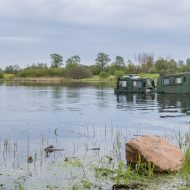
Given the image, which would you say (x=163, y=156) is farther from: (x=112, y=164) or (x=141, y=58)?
(x=141, y=58)

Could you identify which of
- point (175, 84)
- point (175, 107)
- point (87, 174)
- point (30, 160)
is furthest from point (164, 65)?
point (87, 174)

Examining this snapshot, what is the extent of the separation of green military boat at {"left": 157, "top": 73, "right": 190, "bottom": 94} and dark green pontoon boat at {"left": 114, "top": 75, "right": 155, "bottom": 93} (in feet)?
7.72

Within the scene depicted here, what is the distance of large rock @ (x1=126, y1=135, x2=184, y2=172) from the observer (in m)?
13.7

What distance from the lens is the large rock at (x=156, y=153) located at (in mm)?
13727

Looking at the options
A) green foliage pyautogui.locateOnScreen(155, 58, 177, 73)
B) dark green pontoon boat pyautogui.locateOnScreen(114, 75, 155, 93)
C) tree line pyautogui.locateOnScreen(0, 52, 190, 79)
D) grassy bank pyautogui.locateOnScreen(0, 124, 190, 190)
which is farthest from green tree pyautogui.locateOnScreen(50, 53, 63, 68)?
grassy bank pyautogui.locateOnScreen(0, 124, 190, 190)

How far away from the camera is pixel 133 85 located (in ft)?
223

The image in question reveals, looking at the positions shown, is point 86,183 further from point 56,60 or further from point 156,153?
point 56,60

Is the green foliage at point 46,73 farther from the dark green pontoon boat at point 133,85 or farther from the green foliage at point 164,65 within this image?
the dark green pontoon boat at point 133,85

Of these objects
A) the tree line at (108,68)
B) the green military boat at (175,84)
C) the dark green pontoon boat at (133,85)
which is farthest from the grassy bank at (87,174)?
the tree line at (108,68)

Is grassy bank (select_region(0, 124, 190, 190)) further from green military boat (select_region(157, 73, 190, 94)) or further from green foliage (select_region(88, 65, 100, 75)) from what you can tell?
green foliage (select_region(88, 65, 100, 75))

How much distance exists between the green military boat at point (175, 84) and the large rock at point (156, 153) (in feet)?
152

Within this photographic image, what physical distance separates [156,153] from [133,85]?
54.3 m

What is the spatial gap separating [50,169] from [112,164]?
204cm

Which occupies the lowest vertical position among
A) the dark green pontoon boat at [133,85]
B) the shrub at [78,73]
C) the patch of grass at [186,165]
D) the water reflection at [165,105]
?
the water reflection at [165,105]
